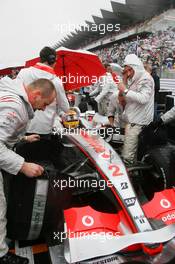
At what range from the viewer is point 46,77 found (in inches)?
111

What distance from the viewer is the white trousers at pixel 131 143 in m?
2.96

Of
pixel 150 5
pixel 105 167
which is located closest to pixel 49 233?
pixel 105 167

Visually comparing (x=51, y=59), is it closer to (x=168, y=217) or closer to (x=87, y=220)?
(x=87, y=220)

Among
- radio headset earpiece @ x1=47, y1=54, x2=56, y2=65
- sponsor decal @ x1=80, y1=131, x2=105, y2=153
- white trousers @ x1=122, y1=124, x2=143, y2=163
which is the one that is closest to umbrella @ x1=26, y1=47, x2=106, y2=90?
radio headset earpiece @ x1=47, y1=54, x2=56, y2=65

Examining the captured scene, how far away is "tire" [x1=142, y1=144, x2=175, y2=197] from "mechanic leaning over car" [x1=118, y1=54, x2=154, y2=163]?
1.08 feet

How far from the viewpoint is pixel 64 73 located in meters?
5.25

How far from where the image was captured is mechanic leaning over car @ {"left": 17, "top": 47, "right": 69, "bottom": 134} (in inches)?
111

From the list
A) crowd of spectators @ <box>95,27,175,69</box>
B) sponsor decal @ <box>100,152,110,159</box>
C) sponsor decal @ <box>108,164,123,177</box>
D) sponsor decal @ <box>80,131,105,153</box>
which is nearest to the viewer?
sponsor decal @ <box>108,164,123,177</box>

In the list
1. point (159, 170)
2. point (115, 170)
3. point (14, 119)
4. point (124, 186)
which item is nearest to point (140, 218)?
point (124, 186)

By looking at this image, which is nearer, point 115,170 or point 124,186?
point 124,186

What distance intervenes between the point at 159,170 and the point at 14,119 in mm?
1255

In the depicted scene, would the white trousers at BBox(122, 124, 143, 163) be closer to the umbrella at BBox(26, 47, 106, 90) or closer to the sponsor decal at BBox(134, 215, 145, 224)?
the sponsor decal at BBox(134, 215, 145, 224)

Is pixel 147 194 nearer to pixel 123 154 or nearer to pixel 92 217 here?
pixel 123 154

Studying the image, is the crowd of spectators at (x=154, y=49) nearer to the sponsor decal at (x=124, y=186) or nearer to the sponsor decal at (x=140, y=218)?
the sponsor decal at (x=124, y=186)
